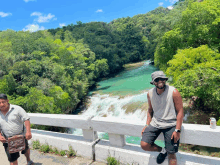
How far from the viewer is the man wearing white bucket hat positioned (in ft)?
8.59

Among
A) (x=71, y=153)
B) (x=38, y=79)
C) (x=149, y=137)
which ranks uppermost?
(x=38, y=79)

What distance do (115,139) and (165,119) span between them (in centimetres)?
118

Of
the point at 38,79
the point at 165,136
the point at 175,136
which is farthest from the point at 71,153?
the point at 38,79

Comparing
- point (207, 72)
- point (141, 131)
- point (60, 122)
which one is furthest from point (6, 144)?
point (207, 72)

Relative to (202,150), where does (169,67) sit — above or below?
above

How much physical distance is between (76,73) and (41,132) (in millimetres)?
21476

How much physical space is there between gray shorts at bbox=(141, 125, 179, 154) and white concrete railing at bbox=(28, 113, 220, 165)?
0.19 metres

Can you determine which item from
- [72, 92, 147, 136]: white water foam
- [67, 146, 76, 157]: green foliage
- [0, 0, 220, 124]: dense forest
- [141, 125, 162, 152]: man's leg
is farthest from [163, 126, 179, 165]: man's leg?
[72, 92, 147, 136]: white water foam

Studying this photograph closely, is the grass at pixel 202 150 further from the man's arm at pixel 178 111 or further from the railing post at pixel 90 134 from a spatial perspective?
the man's arm at pixel 178 111

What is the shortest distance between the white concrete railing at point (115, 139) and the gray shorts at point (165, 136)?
192 millimetres

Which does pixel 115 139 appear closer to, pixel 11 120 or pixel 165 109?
pixel 165 109

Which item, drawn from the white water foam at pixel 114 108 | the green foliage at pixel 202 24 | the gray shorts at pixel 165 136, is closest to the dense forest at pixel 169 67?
the green foliage at pixel 202 24

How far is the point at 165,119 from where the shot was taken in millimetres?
2699

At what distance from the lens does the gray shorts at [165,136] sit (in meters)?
2.62
